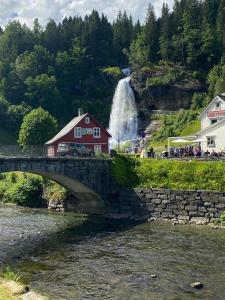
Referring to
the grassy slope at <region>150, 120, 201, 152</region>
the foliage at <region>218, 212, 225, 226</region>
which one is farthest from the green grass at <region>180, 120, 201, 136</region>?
the foliage at <region>218, 212, 225, 226</region>

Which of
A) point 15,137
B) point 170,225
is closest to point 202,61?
point 15,137

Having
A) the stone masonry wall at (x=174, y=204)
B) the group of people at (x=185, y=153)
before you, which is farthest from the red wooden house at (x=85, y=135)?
the stone masonry wall at (x=174, y=204)

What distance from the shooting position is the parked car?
66662mm

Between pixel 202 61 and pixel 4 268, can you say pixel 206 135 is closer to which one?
pixel 4 268

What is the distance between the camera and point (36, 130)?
102 meters

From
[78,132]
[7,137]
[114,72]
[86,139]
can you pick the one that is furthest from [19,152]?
[114,72]

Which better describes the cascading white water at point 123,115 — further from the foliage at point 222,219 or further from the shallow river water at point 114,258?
the foliage at point 222,219

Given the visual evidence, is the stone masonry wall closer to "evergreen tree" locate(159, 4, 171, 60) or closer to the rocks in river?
the rocks in river

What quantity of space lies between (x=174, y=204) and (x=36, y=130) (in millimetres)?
53485

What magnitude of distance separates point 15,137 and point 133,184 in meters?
73.9

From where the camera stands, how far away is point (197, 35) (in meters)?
135

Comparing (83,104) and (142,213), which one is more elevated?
(83,104)

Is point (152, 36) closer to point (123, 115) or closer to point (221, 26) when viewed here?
point (221, 26)

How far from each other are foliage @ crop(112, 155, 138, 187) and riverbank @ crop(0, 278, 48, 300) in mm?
32613
